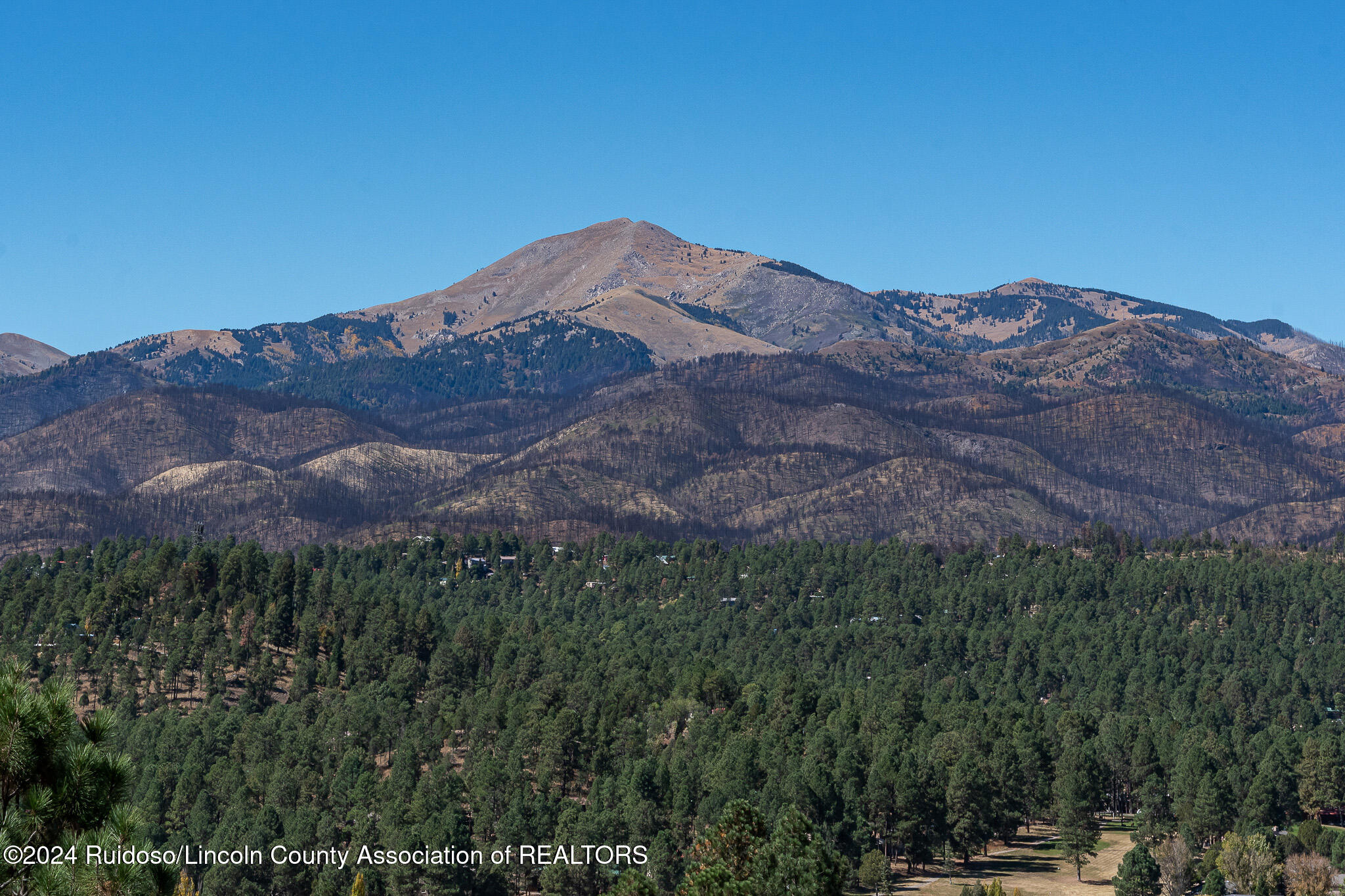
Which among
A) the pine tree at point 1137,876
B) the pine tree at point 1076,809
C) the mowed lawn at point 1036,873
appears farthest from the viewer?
the pine tree at point 1076,809

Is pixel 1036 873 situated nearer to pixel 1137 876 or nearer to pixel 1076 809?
pixel 1076 809

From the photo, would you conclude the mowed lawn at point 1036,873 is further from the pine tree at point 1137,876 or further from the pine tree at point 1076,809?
the pine tree at point 1137,876

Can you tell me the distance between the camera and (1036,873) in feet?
515

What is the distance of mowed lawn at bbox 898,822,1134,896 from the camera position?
147500 millimetres

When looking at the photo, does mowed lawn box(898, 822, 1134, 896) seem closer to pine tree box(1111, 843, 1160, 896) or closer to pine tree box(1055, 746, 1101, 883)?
pine tree box(1055, 746, 1101, 883)

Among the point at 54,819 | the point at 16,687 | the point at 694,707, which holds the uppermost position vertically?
the point at 16,687

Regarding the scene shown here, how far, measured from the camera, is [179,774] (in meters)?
162

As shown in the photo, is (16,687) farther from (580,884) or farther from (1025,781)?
(1025,781)

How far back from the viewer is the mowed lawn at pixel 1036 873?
147500 millimetres

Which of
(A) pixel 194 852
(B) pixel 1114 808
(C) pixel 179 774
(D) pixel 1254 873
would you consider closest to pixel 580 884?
(A) pixel 194 852

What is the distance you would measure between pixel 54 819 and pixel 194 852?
117m

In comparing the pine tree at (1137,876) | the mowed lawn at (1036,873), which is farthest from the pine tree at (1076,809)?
the pine tree at (1137,876)

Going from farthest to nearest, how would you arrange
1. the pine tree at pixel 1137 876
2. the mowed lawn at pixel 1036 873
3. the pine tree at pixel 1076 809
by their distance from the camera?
1. the pine tree at pixel 1076 809
2. the mowed lawn at pixel 1036 873
3. the pine tree at pixel 1137 876

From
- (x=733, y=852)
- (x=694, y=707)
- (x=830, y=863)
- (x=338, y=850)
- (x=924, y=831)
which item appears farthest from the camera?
(x=694, y=707)
